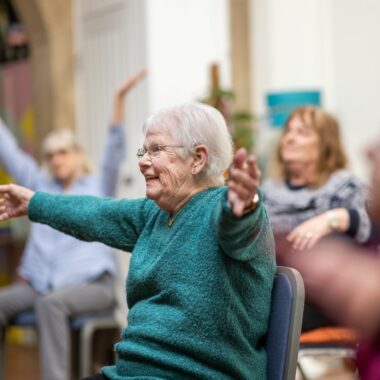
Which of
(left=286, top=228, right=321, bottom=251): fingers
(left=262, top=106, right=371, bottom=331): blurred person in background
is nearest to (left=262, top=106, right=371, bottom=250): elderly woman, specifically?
(left=262, top=106, right=371, bottom=331): blurred person in background

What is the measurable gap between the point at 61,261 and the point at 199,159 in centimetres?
231

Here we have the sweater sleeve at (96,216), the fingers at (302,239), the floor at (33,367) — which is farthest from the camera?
the floor at (33,367)

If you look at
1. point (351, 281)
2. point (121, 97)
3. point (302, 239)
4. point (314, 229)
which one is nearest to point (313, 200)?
point (314, 229)

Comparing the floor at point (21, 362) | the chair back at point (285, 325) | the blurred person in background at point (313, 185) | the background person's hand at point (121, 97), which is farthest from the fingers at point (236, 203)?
the floor at point (21, 362)

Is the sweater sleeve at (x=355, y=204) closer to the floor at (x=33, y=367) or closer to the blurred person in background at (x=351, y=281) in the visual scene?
the floor at (x=33, y=367)

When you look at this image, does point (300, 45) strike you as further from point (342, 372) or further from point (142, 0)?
point (342, 372)

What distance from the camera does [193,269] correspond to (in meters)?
2.00

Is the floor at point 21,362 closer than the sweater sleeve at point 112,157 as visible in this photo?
No

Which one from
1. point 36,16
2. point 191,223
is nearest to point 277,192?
point 191,223

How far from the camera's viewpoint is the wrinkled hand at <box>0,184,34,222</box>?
2.42 metres

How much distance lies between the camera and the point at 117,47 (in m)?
5.68

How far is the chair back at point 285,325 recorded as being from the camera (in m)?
2.01

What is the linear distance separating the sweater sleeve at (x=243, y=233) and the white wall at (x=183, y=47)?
349 cm

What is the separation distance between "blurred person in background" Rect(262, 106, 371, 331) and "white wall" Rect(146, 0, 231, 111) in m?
1.83
